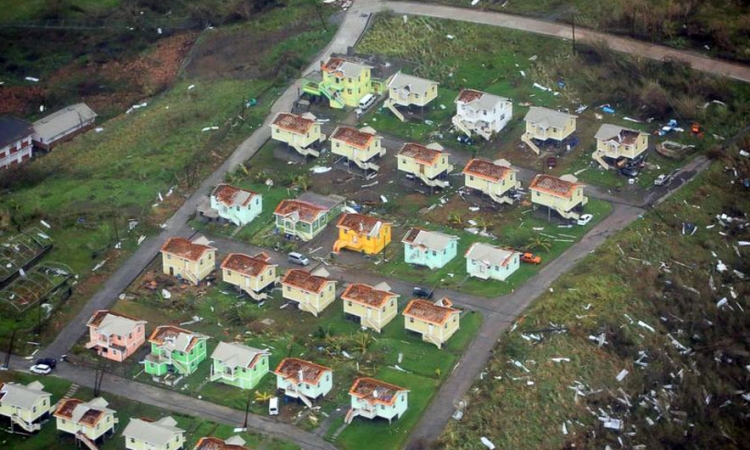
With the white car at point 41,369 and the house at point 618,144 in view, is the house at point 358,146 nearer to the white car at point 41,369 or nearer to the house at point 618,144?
the house at point 618,144

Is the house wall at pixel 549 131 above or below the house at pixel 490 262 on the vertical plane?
below

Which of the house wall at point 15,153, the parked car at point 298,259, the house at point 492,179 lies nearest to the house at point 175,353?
the parked car at point 298,259

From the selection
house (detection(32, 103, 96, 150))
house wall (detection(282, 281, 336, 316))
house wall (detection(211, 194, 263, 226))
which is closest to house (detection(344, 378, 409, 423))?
house wall (detection(282, 281, 336, 316))

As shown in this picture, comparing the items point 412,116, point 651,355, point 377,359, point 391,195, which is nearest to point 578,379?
point 651,355

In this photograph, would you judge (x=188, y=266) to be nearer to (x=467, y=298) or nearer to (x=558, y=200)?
(x=467, y=298)

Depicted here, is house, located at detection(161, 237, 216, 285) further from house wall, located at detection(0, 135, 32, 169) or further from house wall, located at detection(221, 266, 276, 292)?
house wall, located at detection(0, 135, 32, 169)

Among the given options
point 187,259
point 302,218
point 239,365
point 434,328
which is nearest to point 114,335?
point 239,365
